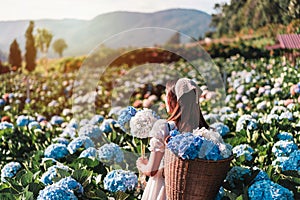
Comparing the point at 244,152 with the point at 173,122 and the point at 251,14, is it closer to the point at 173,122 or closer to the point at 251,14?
the point at 173,122

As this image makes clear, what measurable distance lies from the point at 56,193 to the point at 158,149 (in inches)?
21.6

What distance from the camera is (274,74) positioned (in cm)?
697

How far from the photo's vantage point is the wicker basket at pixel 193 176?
2.19 meters

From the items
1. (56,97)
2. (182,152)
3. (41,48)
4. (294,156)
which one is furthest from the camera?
(41,48)

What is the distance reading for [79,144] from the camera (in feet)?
11.3

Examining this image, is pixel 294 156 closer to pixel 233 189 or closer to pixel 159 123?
pixel 233 189

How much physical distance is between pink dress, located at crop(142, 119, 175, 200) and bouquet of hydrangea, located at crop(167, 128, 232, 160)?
12cm

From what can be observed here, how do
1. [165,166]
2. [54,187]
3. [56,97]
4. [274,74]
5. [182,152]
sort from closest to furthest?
1. [182,152]
2. [165,166]
3. [54,187]
4. [274,74]
5. [56,97]

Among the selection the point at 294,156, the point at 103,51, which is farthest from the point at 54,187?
the point at 103,51

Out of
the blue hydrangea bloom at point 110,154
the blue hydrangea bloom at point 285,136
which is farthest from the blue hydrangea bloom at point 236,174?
the blue hydrangea bloom at point 285,136

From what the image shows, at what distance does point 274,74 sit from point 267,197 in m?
4.82

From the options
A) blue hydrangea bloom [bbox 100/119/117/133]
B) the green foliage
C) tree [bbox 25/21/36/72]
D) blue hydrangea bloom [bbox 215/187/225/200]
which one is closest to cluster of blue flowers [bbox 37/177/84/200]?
blue hydrangea bloom [bbox 215/187/225/200]

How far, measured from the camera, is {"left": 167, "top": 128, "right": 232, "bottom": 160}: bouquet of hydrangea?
2.18m

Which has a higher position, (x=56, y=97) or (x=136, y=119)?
(x=136, y=119)
